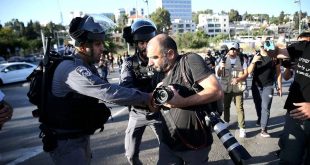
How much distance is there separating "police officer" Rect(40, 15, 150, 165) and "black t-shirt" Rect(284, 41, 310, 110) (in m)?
1.59

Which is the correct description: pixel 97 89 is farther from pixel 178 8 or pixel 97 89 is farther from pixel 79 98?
pixel 178 8

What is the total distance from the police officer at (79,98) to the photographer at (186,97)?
28 cm

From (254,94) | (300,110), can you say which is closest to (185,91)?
(300,110)

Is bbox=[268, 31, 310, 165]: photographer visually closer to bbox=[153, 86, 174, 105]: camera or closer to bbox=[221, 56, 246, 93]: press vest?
bbox=[153, 86, 174, 105]: camera

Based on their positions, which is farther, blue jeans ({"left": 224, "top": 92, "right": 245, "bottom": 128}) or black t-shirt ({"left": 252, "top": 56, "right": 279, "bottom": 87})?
black t-shirt ({"left": 252, "top": 56, "right": 279, "bottom": 87})

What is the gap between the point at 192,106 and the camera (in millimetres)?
2533

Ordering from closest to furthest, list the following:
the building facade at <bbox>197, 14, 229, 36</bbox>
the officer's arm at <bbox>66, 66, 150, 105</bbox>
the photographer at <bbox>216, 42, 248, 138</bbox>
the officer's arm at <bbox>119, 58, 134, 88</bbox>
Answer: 1. the officer's arm at <bbox>66, 66, 150, 105</bbox>
2. the officer's arm at <bbox>119, 58, 134, 88</bbox>
3. the photographer at <bbox>216, 42, 248, 138</bbox>
4. the building facade at <bbox>197, 14, 229, 36</bbox>

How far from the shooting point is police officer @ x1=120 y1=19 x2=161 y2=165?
361 centimetres

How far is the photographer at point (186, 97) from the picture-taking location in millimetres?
2471

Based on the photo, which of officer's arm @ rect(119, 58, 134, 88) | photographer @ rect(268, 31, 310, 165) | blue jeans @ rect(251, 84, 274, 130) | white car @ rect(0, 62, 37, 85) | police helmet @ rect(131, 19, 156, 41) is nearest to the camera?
photographer @ rect(268, 31, 310, 165)

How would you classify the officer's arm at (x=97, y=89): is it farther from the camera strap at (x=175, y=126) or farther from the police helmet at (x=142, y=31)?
the police helmet at (x=142, y=31)

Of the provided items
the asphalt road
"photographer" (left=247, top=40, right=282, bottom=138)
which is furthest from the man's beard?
"photographer" (left=247, top=40, right=282, bottom=138)

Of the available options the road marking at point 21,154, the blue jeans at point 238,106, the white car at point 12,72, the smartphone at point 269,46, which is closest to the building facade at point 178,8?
the white car at point 12,72

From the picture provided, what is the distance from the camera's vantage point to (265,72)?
621 cm
